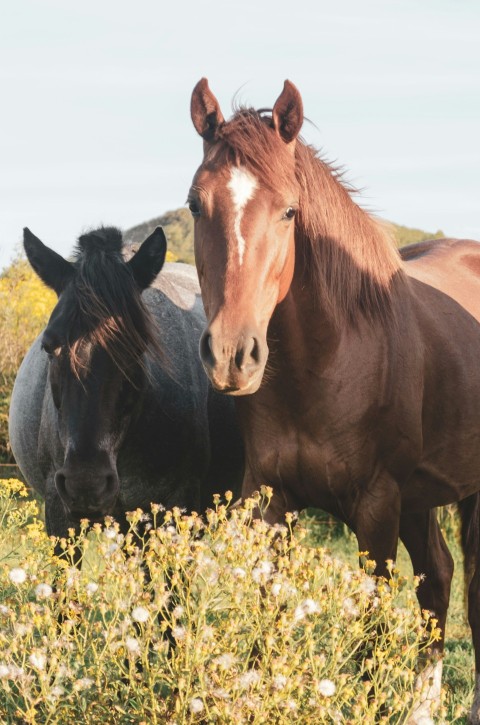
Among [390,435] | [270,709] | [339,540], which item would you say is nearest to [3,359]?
[339,540]

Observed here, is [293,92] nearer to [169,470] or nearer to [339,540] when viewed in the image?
[169,470]

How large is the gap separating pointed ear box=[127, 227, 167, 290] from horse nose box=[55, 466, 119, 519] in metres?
0.95

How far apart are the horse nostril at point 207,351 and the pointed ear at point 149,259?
3.77ft

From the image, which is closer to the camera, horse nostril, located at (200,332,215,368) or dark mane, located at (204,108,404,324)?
horse nostril, located at (200,332,215,368)

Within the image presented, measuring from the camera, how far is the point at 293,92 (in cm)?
383

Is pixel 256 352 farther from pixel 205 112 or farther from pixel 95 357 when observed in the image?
pixel 205 112

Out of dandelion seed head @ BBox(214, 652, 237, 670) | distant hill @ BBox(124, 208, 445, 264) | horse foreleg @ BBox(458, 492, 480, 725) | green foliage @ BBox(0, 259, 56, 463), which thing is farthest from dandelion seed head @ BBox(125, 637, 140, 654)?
distant hill @ BBox(124, 208, 445, 264)

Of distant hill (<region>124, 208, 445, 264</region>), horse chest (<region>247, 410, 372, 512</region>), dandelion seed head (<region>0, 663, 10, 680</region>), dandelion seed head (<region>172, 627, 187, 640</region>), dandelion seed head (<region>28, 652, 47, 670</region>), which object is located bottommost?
dandelion seed head (<region>0, 663, 10, 680</region>)

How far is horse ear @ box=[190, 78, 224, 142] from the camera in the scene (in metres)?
3.94

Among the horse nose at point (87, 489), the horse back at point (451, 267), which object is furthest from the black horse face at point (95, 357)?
the horse back at point (451, 267)

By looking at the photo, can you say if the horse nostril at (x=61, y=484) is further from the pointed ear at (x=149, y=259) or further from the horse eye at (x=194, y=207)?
the horse eye at (x=194, y=207)

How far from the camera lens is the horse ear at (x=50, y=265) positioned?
176 inches

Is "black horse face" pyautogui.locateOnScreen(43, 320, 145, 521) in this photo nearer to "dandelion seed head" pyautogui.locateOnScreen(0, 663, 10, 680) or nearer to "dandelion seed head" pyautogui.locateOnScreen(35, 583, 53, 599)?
"dandelion seed head" pyautogui.locateOnScreen(35, 583, 53, 599)

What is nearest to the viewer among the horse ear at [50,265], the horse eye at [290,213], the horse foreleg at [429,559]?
the horse eye at [290,213]
